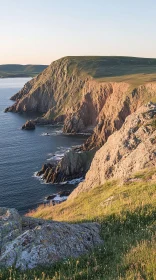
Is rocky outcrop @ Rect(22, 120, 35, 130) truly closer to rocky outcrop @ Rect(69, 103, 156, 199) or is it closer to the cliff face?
the cliff face

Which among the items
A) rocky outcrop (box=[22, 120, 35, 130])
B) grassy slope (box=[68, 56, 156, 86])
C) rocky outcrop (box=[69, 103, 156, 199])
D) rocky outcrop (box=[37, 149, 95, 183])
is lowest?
rocky outcrop (box=[37, 149, 95, 183])

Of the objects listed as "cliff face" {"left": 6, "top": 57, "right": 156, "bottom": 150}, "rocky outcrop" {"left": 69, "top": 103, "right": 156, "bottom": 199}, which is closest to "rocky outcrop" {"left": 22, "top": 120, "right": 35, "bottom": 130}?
"cliff face" {"left": 6, "top": 57, "right": 156, "bottom": 150}

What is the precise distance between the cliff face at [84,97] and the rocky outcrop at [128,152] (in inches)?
1806

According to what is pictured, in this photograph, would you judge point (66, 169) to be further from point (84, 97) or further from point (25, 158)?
point (84, 97)

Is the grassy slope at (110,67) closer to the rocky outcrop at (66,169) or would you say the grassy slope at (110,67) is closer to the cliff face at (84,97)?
the cliff face at (84,97)

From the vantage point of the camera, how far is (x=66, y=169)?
6397cm

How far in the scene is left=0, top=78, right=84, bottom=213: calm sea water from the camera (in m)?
54.2

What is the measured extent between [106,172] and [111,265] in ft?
70.9

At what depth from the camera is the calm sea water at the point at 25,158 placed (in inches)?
2132

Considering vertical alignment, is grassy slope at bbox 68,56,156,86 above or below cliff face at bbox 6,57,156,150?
above

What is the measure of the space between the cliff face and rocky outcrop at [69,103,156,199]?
150 ft

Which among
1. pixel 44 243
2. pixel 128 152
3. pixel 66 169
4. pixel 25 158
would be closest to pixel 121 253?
pixel 44 243

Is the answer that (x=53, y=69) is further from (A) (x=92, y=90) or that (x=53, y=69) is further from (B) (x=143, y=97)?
(B) (x=143, y=97)

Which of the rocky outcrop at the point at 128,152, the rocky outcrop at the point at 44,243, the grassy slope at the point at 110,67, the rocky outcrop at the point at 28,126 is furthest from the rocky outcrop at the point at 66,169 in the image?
the grassy slope at the point at 110,67
